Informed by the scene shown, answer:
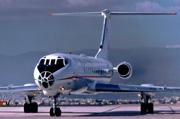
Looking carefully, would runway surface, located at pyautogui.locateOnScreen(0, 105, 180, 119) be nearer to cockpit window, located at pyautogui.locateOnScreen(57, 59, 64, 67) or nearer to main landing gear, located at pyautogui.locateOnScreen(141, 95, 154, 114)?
main landing gear, located at pyautogui.locateOnScreen(141, 95, 154, 114)

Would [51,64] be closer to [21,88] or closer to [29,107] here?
[21,88]

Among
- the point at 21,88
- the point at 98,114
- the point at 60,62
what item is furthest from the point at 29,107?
the point at 60,62

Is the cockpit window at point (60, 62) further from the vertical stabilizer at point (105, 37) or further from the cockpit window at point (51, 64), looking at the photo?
the vertical stabilizer at point (105, 37)

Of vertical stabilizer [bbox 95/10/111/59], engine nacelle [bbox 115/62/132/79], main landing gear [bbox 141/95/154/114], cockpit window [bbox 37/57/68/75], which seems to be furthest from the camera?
vertical stabilizer [bbox 95/10/111/59]

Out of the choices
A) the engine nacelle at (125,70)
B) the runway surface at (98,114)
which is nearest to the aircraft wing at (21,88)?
the runway surface at (98,114)

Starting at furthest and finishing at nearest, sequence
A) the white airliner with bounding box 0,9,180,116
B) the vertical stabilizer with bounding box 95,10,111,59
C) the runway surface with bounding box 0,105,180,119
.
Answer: the vertical stabilizer with bounding box 95,10,111,59 < the white airliner with bounding box 0,9,180,116 < the runway surface with bounding box 0,105,180,119

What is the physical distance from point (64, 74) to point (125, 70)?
1040 centimetres

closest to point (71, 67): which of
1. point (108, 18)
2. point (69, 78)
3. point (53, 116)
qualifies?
point (69, 78)

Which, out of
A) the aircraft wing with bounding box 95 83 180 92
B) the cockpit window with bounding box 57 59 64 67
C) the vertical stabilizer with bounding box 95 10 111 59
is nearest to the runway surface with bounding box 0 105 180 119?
the aircraft wing with bounding box 95 83 180 92

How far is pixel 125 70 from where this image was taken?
4078 centimetres

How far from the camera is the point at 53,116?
102ft

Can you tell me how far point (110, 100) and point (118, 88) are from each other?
74.7 ft

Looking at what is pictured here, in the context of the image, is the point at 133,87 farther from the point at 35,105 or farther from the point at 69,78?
the point at 35,105

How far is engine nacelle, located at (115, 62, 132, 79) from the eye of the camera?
133 feet
